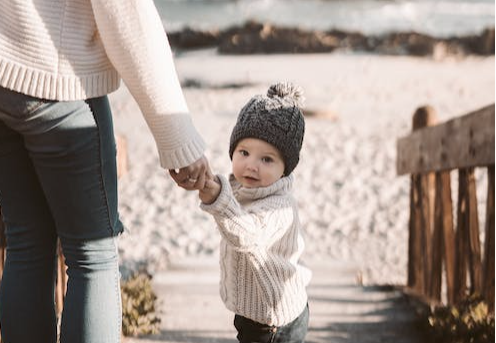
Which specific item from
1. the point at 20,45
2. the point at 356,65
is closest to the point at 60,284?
the point at 20,45

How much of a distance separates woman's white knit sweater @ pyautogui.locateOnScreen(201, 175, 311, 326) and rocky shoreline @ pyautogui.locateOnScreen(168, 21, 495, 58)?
20.8 meters

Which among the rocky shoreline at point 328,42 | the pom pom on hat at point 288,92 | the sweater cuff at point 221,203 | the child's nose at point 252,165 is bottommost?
the sweater cuff at point 221,203

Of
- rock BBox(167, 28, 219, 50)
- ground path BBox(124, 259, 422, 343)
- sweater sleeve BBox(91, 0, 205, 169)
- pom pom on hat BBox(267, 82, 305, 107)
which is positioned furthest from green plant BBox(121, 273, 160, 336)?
rock BBox(167, 28, 219, 50)

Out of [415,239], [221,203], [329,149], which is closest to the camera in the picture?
[221,203]

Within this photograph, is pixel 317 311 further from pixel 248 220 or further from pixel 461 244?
pixel 248 220

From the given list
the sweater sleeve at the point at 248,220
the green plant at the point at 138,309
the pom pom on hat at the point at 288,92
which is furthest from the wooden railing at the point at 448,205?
the green plant at the point at 138,309

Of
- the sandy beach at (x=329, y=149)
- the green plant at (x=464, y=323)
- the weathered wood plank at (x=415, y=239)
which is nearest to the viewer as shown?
the green plant at (x=464, y=323)

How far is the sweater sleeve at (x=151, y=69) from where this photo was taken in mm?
1750

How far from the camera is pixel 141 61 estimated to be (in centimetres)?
178

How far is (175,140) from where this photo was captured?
6.15 ft

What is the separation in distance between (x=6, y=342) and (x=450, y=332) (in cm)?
179

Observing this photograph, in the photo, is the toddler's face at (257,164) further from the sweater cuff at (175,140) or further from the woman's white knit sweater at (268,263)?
the sweater cuff at (175,140)

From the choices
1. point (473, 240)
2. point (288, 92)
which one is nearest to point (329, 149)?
point (473, 240)

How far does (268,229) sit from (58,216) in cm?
60
